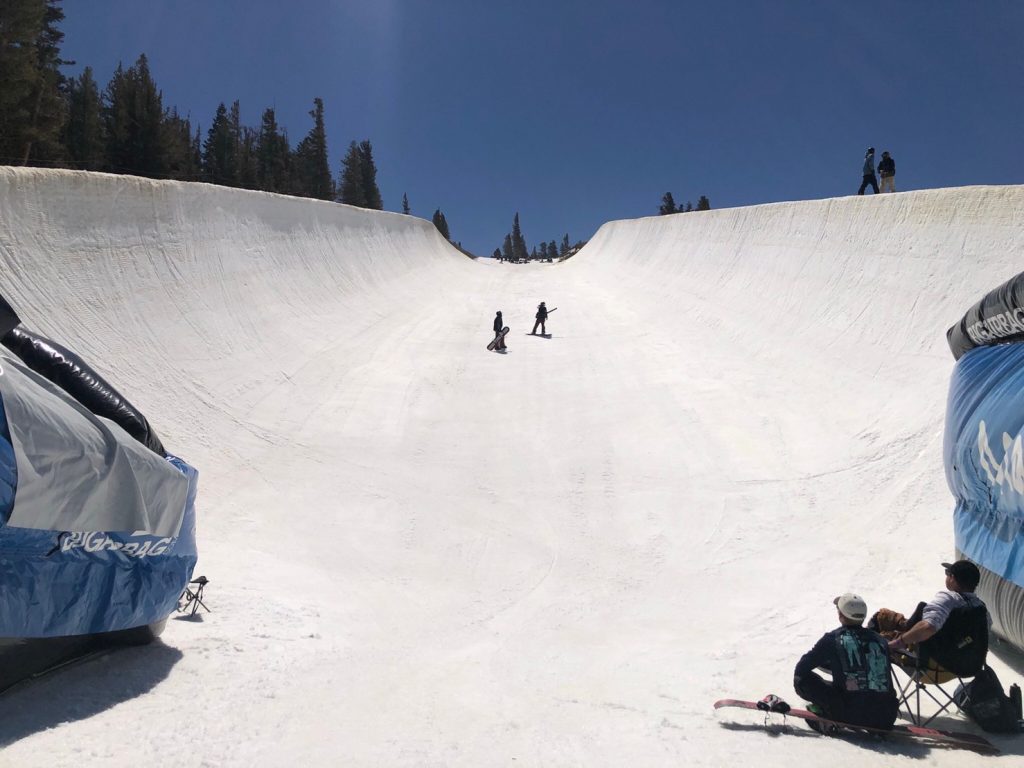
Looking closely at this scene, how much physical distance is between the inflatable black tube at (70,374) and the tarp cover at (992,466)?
6158 millimetres

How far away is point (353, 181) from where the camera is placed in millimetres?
78875

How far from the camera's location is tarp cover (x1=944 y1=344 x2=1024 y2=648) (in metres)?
4.66

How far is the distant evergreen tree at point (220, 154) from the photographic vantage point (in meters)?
59.4

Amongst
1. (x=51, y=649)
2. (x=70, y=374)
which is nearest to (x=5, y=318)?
(x=70, y=374)

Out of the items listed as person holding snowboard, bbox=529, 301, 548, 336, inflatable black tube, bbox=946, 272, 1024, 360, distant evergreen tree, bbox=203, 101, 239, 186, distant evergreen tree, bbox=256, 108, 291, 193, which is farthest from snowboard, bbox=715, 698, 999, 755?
distant evergreen tree, bbox=256, 108, 291, 193

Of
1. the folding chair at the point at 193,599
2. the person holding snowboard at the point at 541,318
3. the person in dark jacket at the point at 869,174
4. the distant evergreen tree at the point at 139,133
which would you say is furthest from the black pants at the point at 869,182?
the distant evergreen tree at the point at 139,133

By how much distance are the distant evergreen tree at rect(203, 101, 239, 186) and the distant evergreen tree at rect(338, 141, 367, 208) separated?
1549 cm

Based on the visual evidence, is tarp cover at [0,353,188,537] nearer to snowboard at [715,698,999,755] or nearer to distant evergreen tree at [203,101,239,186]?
snowboard at [715,698,999,755]

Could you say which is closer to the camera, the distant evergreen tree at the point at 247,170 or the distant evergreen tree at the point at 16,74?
the distant evergreen tree at the point at 16,74

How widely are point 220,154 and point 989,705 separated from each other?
68770 mm

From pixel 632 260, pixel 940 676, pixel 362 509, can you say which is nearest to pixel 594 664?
pixel 940 676

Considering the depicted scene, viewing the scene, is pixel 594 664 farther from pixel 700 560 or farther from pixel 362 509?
pixel 362 509

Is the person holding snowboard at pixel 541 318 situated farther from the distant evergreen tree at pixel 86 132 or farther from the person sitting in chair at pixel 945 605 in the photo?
the distant evergreen tree at pixel 86 132

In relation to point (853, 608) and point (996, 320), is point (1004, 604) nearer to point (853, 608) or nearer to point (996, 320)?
point (853, 608)
